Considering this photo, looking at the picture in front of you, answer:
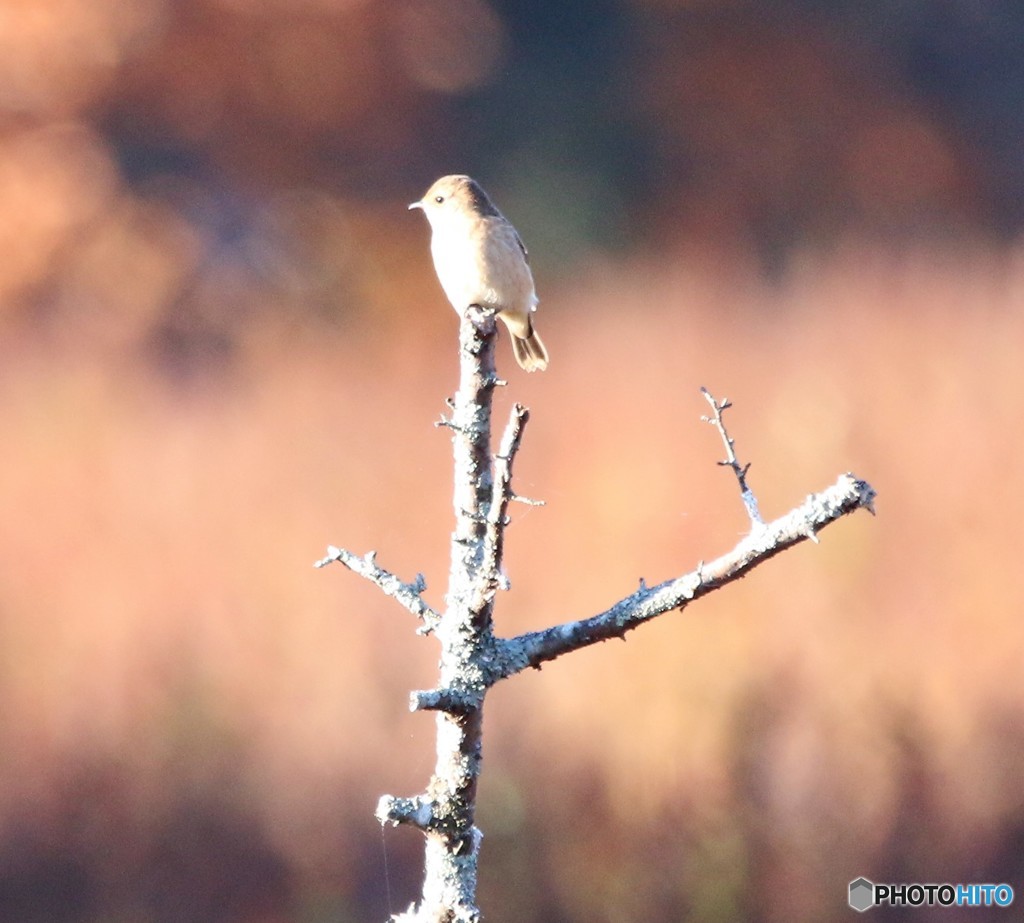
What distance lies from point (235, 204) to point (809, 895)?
6.35 ft

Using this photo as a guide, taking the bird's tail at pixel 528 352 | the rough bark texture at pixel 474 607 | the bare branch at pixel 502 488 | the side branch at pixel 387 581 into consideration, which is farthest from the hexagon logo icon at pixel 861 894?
the bare branch at pixel 502 488

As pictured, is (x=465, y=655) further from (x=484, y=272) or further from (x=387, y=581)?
(x=484, y=272)

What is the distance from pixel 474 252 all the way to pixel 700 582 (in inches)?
27.2

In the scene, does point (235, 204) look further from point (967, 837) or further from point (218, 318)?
point (967, 837)

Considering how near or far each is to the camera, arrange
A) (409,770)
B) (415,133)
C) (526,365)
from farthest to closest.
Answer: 1. (415,133)
2. (409,770)
3. (526,365)

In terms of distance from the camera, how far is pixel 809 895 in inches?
101

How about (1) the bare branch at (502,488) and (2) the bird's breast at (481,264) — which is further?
(2) the bird's breast at (481,264)

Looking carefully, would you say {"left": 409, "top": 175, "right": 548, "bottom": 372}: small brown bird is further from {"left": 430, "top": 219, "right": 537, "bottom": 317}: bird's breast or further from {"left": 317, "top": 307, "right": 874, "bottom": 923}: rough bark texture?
{"left": 317, "top": 307, "right": 874, "bottom": 923}: rough bark texture

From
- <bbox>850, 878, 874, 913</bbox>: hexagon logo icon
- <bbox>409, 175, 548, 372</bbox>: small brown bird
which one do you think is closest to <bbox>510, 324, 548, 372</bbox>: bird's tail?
<bbox>409, 175, 548, 372</bbox>: small brown bird

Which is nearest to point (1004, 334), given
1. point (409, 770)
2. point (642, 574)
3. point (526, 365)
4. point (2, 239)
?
point (642, 574)

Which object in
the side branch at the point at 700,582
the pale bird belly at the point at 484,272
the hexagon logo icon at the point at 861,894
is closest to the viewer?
the side branch at the point at 700,582

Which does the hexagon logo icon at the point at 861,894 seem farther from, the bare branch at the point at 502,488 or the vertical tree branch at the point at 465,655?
the bare branch at the point at 502,488

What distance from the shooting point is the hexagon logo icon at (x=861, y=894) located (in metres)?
2.57

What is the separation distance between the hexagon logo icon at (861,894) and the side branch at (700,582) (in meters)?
1.53
